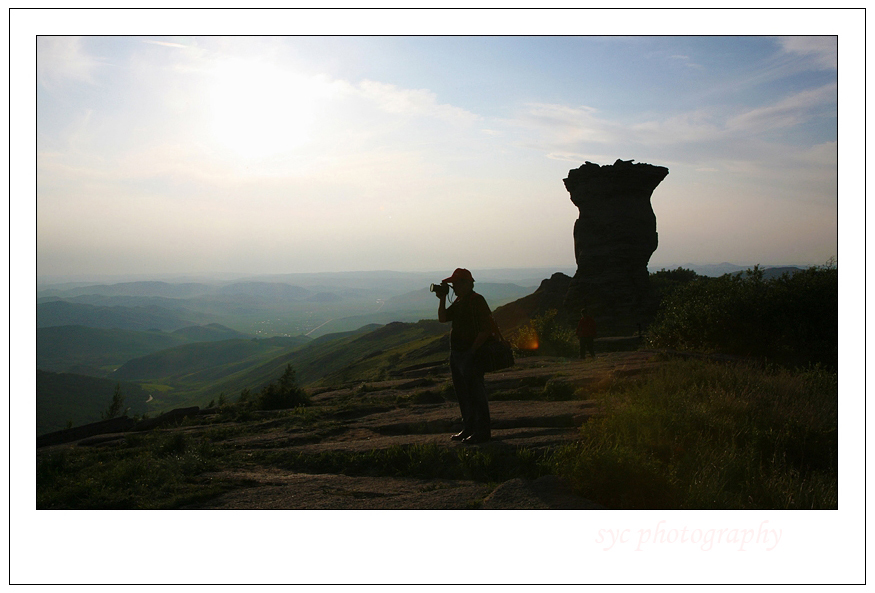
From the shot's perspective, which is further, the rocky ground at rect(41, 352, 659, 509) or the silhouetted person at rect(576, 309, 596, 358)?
the silhouetted person at rect(576, 309, 596, 358)

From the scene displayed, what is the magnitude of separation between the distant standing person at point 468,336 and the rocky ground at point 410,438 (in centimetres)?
53

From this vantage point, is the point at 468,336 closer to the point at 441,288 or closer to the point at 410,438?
the point at 441,288

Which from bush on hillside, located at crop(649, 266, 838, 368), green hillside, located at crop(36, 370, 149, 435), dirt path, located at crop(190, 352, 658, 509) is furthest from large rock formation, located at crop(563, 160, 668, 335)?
green hillside, located at crop(36, 370, 149, 435)

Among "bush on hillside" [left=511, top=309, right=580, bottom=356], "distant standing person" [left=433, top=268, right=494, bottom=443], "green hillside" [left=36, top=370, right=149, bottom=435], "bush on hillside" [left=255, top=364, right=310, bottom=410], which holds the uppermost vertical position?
"distant standing person" [left=433, top=268, right=494, bottom=443]

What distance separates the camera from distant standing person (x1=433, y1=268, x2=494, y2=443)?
688 centimetres

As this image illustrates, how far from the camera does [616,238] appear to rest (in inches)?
1255

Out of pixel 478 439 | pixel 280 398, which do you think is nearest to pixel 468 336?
pixel 478 439

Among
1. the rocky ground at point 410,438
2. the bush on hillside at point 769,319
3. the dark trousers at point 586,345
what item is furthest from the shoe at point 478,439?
the dark trousers at point 586,345

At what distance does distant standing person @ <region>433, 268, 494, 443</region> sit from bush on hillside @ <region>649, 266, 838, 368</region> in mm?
8888

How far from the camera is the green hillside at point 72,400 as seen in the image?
91.7 meters

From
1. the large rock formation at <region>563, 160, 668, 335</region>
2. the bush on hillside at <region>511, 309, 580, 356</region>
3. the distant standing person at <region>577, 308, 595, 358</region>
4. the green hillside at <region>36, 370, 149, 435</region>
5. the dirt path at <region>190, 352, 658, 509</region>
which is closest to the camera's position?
the dirt path at <region>190, 352, 658, 509</region>

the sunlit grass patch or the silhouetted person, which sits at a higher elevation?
the silhouetted person

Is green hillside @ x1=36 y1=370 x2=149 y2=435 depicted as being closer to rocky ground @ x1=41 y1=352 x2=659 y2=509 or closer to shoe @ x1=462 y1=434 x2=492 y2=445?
rocky ground @ x1=41 y1=352 x2=659 y2=509
